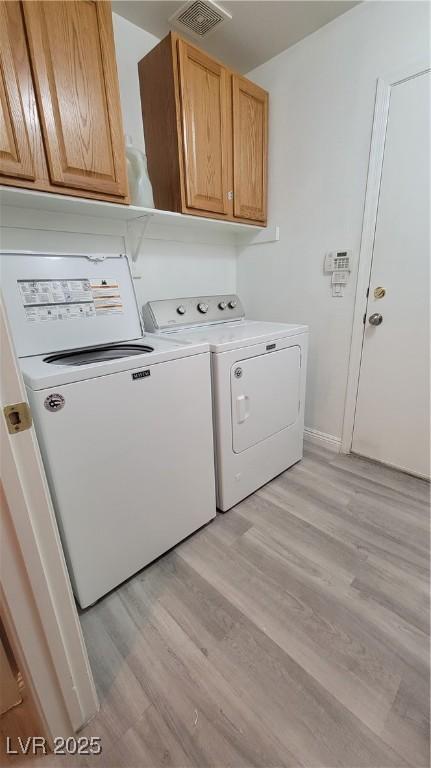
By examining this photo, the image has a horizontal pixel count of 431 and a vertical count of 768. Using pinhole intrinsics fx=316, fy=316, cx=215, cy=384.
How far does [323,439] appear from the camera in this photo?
235 cm

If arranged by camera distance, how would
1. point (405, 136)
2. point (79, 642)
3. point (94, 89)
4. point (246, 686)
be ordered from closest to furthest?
point (79, 642) → point (246, 686) → point (94, 89) → point (405, 136)

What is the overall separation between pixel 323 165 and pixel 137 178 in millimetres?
1162

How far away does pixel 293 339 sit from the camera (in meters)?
1.83

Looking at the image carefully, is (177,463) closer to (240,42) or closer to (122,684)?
(122,684)

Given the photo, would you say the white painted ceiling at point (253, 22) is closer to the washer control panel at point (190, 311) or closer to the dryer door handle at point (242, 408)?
the washer control panel at point (190, 311)

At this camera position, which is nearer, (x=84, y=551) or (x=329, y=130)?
(x=84, y=551)

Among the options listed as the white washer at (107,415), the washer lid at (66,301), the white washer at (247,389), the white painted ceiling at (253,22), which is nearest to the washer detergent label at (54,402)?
the white washer at (107,415)

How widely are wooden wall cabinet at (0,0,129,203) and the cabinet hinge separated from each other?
3.30ft

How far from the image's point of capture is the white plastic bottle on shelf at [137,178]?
5.30 ft

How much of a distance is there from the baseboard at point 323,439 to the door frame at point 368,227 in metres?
0.05

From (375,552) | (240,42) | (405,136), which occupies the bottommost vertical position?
(375,552)

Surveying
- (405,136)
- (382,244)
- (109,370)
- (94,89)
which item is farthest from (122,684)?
(405,136)

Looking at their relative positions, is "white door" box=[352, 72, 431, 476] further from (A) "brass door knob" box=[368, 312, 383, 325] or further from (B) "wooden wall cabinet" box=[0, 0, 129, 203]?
(B) "wooden wall cabinet" box=[0, 0, 129, 203]

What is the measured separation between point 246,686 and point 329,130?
2.69m
